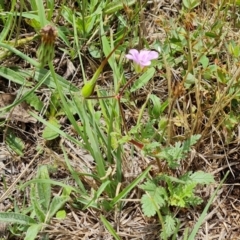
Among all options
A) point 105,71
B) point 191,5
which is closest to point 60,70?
point 105,71

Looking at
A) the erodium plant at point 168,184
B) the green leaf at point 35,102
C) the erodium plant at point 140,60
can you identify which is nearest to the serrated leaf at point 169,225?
the erodium plant at point 168,184

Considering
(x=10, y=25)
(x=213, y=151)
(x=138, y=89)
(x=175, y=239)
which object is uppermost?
(x=10, y=25)

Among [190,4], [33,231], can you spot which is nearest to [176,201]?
[33,231]

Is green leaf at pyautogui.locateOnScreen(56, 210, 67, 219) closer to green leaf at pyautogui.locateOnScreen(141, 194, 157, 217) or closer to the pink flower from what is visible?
green leaf at pyautogui.locateOnScreen(141, 194, 157, 217)

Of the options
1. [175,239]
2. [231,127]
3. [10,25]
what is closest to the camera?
[175,239]

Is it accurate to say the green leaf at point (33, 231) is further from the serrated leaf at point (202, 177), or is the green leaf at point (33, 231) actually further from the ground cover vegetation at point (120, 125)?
the serrated leaf at point (202, 177)

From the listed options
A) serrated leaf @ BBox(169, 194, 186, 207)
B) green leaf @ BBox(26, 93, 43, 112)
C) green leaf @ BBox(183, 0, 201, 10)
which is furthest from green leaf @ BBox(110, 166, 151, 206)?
green leaf @ BBox(183, 0, 201, 10)

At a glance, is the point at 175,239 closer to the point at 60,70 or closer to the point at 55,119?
the point at 55,119
